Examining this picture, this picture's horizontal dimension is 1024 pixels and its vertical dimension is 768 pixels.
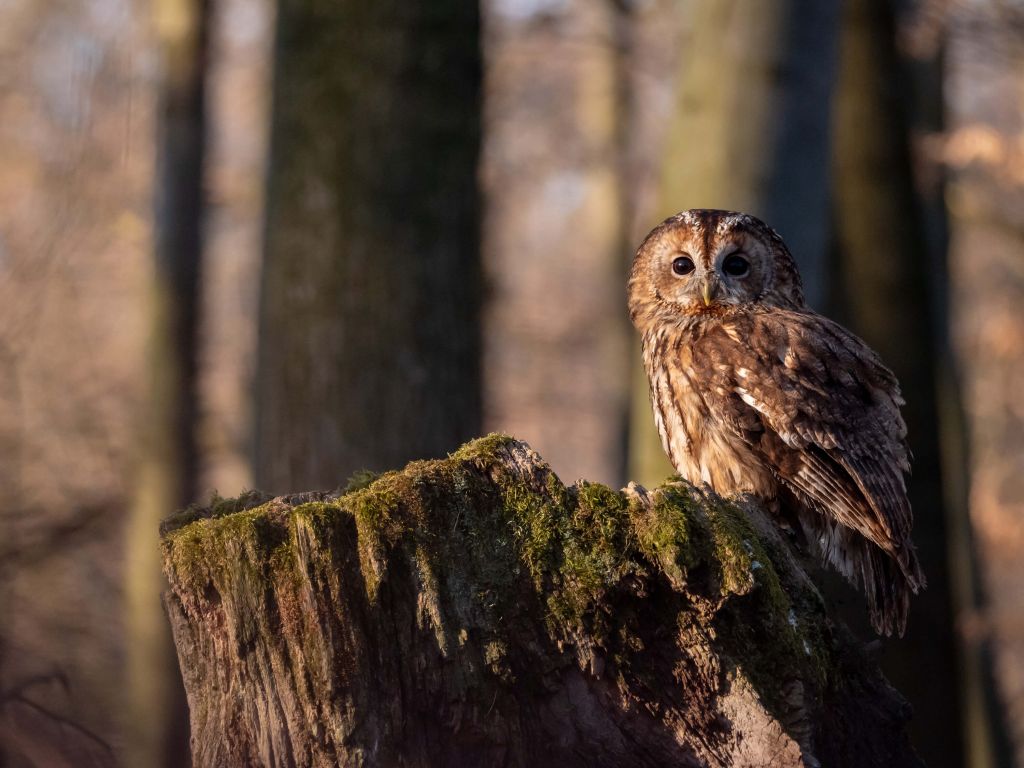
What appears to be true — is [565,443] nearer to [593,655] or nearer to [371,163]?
[371,163]

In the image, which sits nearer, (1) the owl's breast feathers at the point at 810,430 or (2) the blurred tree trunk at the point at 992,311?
(1) the owl's breast feathers at the point at 810,430

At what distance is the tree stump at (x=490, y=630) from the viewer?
8.21ft

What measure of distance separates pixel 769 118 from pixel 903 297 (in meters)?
2.60

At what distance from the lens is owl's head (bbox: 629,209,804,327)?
470 centimetres

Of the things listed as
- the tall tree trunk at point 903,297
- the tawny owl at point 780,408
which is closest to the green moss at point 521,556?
the tawny owl at point 780,408

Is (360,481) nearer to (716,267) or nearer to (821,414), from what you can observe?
(821,414)

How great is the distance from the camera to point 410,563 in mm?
2564

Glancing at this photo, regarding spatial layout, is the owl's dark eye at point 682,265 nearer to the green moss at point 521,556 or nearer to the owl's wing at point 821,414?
the owl's wing at point 821,414

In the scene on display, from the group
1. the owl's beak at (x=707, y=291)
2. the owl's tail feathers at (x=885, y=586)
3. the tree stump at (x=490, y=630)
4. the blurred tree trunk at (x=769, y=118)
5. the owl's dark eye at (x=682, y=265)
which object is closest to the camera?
the tree stump at (x=490, y=630)

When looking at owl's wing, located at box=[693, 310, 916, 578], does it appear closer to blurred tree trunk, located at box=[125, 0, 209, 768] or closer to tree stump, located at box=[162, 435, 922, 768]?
tree stump, located at box=[162, 435, 922, 768]

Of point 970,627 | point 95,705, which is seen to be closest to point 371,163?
point 95,705

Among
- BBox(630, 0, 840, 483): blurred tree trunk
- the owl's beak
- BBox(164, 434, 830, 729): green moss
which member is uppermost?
BBox(630, 0, 840, 483): blurred tree trunk

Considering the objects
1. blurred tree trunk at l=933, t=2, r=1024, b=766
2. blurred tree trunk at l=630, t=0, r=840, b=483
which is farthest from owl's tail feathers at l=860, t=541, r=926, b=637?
blurred tree trunk at l=933, t=2, r=1024, b=766

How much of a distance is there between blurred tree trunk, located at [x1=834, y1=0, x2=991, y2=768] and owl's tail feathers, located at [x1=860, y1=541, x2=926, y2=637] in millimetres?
3174
